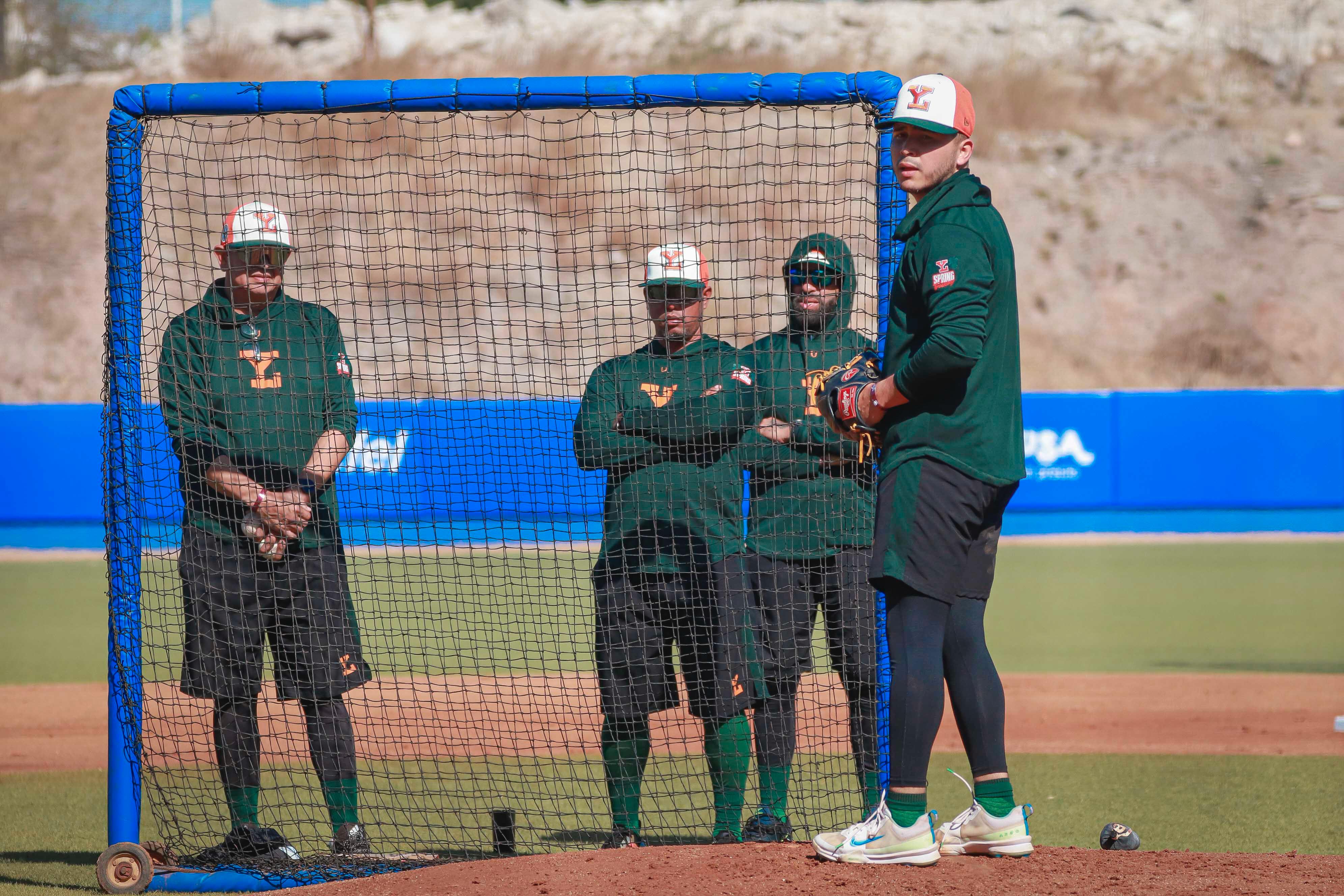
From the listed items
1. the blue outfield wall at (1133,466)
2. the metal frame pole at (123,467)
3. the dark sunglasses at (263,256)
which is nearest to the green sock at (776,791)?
the metal frame pole at (123,467)

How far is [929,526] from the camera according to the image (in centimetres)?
354

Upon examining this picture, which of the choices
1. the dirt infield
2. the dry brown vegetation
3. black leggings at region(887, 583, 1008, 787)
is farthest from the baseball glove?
the dry brown vegetation

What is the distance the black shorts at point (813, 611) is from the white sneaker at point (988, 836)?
1.03 metres

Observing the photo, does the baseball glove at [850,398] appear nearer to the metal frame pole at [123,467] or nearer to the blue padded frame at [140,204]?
the blue padded frame at [140,204]

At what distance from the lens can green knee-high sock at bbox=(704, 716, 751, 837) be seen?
476cm

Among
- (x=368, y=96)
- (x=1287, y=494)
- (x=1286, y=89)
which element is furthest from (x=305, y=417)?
(x=1286, y=89)

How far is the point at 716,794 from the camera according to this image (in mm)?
4809

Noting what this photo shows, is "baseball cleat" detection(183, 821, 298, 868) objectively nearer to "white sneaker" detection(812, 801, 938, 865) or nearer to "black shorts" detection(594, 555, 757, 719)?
"black shorts" detection(594, 555, 757, 719)

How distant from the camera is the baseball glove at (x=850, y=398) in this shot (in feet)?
12.2

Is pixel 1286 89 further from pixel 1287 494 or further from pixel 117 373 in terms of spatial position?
pixel 117 373

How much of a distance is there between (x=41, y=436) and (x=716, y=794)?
42.3 ft

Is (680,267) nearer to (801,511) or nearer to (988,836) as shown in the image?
(801,511)

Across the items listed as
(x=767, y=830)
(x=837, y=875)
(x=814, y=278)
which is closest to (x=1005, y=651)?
(x=767, y=830)

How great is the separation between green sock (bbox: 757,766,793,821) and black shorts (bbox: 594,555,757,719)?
0.88 feet
